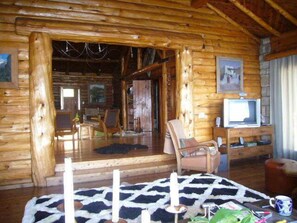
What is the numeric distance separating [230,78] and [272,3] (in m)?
1.72

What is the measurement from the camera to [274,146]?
18.6 ft

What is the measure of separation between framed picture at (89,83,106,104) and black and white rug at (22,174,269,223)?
10302 millimetres

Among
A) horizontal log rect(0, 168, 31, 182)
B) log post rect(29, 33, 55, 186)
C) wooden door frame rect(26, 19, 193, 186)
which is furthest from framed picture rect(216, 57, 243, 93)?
horizontal log rect(0, 168, 31, 182)

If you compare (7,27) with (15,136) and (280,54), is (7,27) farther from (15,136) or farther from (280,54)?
(280,54)

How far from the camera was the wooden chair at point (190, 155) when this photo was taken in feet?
13.7

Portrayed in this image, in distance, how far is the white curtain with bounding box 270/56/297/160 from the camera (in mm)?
5246

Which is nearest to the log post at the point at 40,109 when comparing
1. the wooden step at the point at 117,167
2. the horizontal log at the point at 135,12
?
the wooden step at the point at 117,167

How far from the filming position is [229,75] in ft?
18.9

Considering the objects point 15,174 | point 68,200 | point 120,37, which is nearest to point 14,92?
point 15,174

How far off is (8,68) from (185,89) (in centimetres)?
332

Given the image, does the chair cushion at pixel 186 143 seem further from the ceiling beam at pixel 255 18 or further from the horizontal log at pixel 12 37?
the horizontal log at pixel 12 37

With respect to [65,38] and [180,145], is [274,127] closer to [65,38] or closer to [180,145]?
[180,145]

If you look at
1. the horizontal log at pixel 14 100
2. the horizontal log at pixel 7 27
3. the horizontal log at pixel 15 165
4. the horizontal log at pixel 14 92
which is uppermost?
the horizontal log at pixel 7 27

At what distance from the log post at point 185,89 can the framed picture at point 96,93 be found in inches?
352
